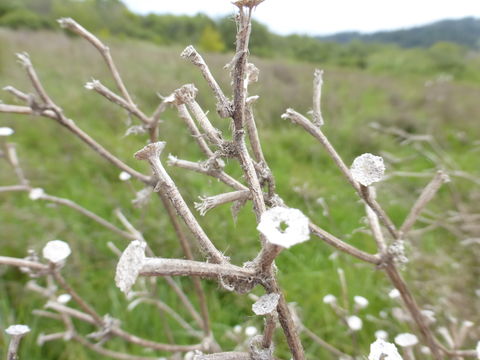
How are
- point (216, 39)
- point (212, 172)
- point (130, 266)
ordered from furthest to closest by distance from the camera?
1. point (216, 39)
2. point (212, 172)
3. point (130, 266)

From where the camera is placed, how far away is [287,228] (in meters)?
0.28

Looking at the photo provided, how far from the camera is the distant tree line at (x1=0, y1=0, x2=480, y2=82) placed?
33.0 ft

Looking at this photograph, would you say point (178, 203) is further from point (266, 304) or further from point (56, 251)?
point (56, 251)

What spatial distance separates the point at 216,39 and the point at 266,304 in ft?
29.3

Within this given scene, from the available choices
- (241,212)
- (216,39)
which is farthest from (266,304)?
(216,39)

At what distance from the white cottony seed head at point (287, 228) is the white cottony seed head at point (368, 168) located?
0.43 feet

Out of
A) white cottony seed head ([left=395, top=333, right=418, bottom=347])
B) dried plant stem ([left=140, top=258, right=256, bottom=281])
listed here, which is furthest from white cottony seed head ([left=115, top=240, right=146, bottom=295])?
white cottony seed head ([left=395, top=333, right=418, bottom=347])

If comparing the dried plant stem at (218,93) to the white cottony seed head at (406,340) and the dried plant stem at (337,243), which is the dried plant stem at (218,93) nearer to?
the dried plant stem at (337,243)

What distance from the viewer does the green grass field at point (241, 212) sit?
158 cm

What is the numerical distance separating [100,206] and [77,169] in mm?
627

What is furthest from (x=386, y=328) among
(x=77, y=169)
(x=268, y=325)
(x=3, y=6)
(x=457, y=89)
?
(x=3, y=6)

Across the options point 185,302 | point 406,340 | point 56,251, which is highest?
point 56,251

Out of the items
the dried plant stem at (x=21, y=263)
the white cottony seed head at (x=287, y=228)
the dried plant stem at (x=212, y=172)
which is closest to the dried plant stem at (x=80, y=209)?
the dried plant stem at (x=21, y=263)

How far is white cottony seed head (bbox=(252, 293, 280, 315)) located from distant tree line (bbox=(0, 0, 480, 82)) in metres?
8.55
